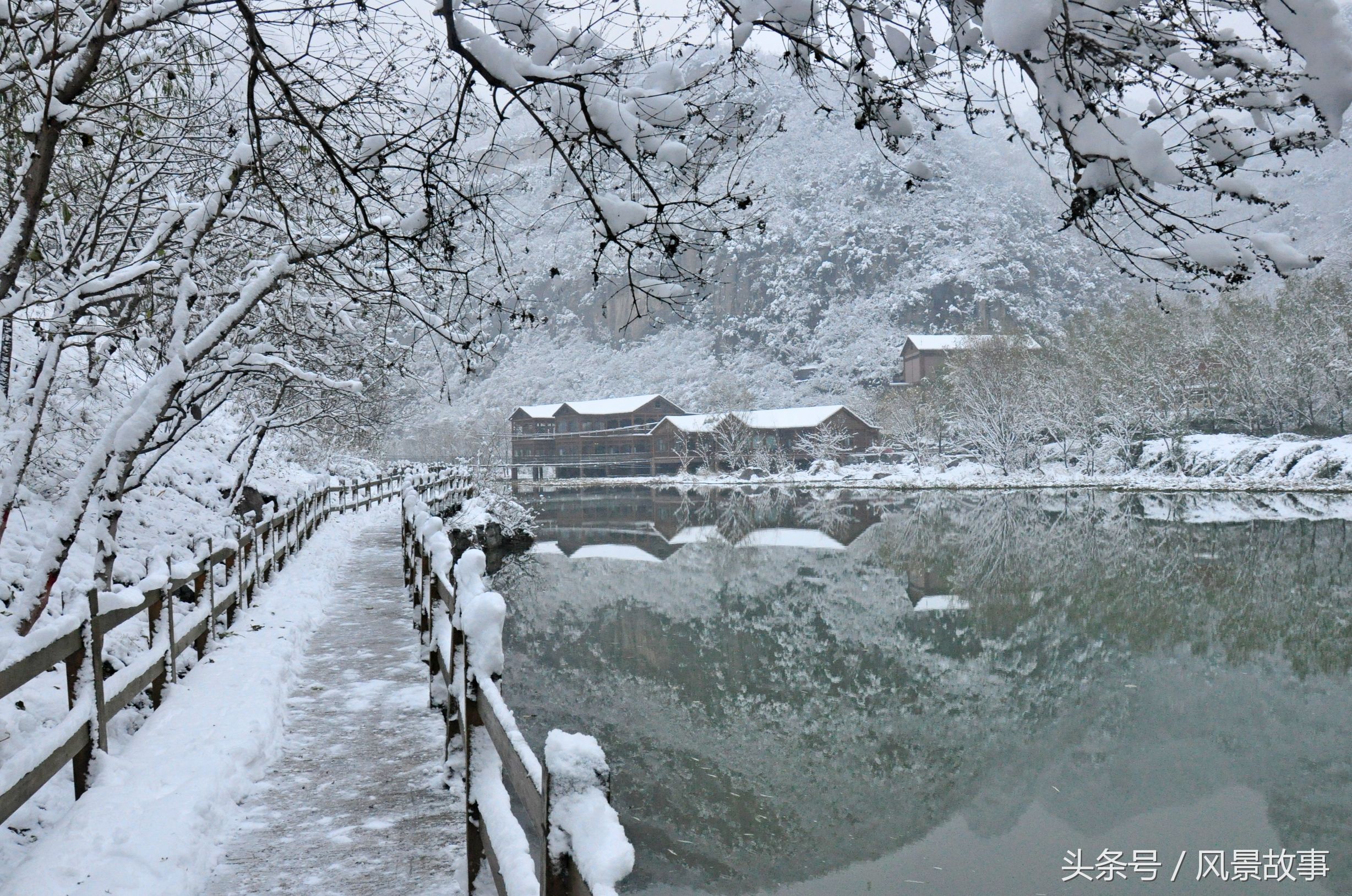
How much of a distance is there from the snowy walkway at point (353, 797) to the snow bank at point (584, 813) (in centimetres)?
244

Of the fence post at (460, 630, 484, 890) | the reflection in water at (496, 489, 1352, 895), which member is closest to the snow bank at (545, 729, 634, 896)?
the fence post at (460, 630, 484, 890)

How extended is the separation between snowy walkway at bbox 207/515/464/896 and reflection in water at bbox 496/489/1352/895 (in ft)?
9.57

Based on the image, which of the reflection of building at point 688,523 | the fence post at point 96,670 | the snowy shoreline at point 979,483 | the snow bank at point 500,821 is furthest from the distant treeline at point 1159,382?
the fence post at point 96,670

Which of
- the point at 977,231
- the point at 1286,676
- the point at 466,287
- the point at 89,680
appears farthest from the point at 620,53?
the point at 977,231

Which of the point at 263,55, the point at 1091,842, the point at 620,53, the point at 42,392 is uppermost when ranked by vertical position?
the point at 263,55

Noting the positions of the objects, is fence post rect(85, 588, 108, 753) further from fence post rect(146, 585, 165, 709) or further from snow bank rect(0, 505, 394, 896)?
fence post rect(146, 585, 165, 709)

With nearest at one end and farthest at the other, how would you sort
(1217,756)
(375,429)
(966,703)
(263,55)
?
1. (263,55)
2. (1217,756)
3. (966,703)
4. (375,429)

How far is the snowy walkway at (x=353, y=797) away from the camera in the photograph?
14.2 ft

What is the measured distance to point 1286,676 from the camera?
42.2 ft

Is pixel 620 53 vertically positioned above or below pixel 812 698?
above

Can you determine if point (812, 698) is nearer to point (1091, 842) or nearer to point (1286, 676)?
point (1091, 842)

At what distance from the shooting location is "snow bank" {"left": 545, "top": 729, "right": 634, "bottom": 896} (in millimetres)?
2006

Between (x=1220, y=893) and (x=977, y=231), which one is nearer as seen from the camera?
(x=1220, y=893)

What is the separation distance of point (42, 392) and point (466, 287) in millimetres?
4783
